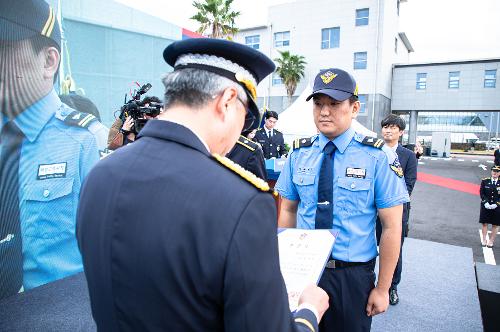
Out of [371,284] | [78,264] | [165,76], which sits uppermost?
[165,76]

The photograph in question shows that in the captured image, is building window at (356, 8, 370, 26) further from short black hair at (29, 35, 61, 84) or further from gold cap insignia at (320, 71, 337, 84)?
gold cap insignia at (320, 71, 337, 84)

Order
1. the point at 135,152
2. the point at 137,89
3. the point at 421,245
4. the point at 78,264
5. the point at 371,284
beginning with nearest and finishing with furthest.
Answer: the point at 135,152
the point at 371,284
the point at 78,264
the point at 137,89
the point at 421,245

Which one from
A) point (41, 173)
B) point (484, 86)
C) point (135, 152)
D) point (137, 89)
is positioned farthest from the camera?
point (484, 86)

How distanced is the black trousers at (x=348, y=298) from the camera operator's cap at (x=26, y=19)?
10.1ft

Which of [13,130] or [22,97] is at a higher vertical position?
[22,97]

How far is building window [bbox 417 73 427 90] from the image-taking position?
2617 centimetres

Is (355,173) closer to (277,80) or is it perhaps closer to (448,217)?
(448,217)

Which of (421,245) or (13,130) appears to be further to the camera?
(421,245)

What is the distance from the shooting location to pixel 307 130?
43.6 feet

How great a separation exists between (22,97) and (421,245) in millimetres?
5918

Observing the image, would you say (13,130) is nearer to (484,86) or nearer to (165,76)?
(165,76)

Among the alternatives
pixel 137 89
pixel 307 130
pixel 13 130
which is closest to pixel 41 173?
pixel 13 130

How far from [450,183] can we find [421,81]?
49.2ft

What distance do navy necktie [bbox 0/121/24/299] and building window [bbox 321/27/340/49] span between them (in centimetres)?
2584
